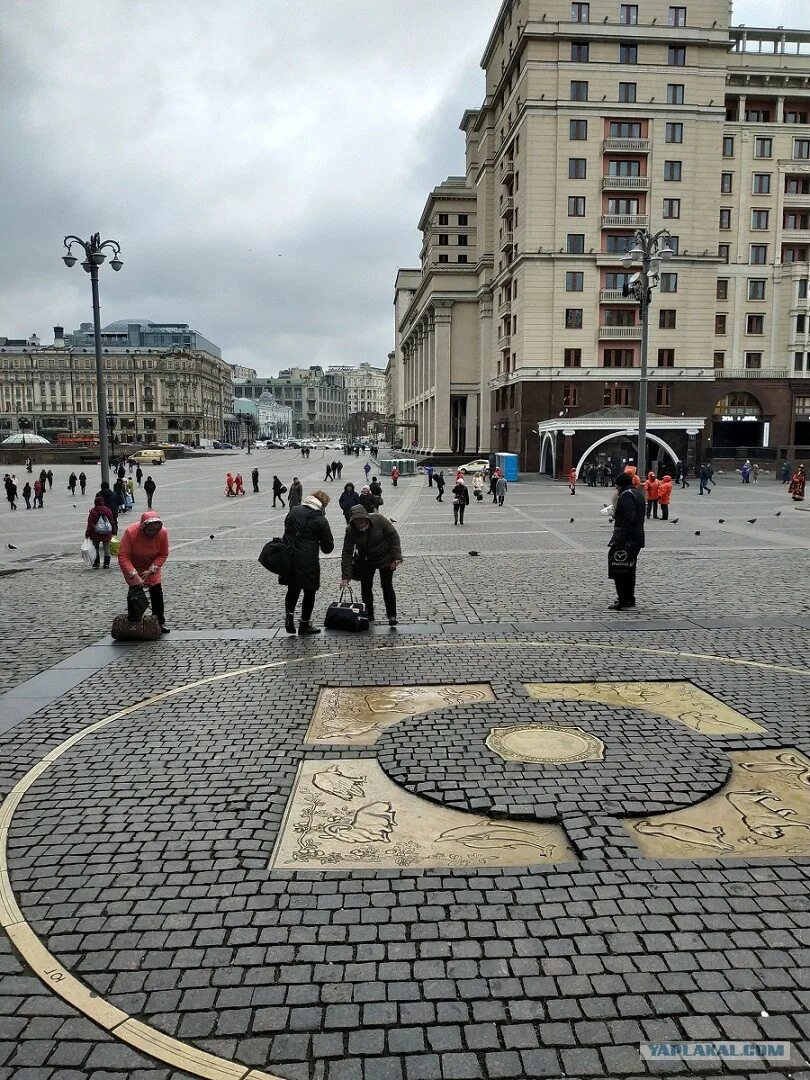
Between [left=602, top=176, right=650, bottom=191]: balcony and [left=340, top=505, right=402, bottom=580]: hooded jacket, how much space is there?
46.2m

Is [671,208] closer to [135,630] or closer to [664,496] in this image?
[664,496]

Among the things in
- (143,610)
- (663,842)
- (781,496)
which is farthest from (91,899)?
(781,496)

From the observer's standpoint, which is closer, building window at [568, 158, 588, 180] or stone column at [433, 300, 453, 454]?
building window at [568, 158, 588, 180]

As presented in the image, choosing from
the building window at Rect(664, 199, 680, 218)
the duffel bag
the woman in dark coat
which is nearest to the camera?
the duffel bag

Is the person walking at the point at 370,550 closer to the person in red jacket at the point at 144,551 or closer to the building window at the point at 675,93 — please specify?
the person in red jacket at the point at 144,551

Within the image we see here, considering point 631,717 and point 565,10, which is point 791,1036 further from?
point 565,10

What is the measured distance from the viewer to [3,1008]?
3.33 m

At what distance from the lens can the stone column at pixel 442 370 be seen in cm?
6831

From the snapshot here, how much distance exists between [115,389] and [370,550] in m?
144

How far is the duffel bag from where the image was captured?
9573 mm

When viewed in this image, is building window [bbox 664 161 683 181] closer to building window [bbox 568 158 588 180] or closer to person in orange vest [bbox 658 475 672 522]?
building window [bbox 568 158 588 180]

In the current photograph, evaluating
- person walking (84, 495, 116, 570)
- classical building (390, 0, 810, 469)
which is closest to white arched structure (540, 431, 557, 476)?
classical building (390, 0, 810, 469)

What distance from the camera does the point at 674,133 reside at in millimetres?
48031

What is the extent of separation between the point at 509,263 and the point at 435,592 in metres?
47.7
